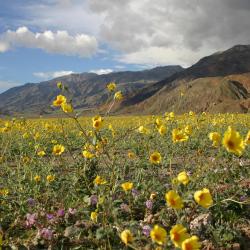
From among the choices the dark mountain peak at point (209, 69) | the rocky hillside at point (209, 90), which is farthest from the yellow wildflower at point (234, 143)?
the dark mountain peak at point (209, 69)

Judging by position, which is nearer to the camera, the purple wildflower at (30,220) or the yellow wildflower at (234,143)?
the yellow wildflower at (234,143)

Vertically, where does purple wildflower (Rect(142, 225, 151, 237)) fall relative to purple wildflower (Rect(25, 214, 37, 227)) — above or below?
below

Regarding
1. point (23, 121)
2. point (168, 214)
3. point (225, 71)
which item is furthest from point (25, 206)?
point (225, 71)

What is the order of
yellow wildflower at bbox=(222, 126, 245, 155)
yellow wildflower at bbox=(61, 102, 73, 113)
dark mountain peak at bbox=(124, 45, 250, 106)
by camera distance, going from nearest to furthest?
yellow wildflower at bbox=(222, 126, 245, 155), yellow wildflower at bbox=(61, 102, 73, 113), dark mountain peak at bbox=(124, 45, 250, 106)

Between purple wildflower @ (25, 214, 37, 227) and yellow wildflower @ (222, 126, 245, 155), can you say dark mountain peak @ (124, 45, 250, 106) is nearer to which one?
purple wildflower @ (25, 214, 37, 227)

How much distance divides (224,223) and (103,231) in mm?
1229

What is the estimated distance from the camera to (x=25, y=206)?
4.73 metres

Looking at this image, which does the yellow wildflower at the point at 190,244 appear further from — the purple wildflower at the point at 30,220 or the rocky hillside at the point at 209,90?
the rocky hillside at the point at 209,90

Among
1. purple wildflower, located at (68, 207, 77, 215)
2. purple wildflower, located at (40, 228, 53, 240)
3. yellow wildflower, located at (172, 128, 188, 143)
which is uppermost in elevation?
yellow wildflower, located at (172, 128, 188, 143)

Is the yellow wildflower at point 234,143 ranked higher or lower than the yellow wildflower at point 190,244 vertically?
higher

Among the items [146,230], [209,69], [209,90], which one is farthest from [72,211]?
[209,69]

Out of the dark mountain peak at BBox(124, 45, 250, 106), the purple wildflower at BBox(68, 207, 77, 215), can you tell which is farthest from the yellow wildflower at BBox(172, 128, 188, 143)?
the dark mountain peak at BBox(124, 45, 250, 106)

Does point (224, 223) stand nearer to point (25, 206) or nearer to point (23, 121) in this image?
point (25, 206)

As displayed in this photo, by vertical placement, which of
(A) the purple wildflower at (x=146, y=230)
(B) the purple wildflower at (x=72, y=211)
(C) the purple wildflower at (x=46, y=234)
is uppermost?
(B) the purple wildflower at (x=72, y=211)
